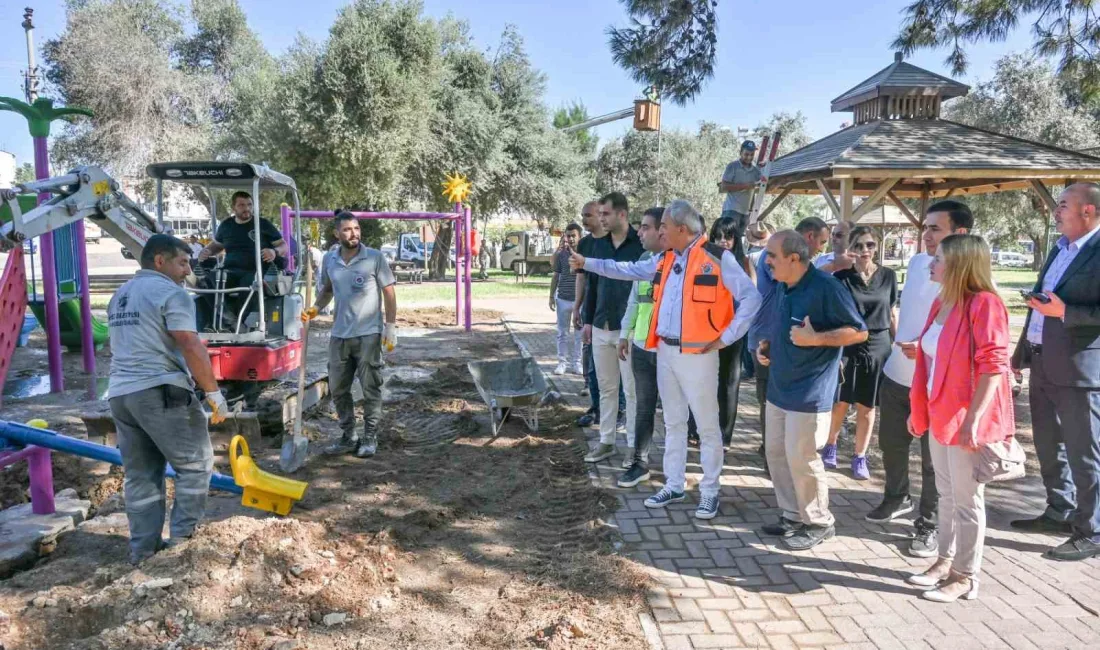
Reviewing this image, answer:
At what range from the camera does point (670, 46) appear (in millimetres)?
9109

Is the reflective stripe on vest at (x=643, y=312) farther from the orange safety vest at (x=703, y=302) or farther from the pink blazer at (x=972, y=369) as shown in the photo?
the pink blazer at (x=972, y=369)

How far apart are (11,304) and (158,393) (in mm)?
5792

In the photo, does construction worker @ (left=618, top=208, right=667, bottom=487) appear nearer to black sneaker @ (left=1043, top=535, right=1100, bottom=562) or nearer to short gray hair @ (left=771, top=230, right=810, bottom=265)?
short gray hair @ (left=771, top=230, right=810, bottom=265)

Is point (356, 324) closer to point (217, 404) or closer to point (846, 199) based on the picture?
point (217, 404)

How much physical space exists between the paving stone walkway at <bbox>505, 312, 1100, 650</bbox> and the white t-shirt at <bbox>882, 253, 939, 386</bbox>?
990 millimetres

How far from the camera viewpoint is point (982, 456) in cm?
340

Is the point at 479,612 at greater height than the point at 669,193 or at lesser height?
lesser

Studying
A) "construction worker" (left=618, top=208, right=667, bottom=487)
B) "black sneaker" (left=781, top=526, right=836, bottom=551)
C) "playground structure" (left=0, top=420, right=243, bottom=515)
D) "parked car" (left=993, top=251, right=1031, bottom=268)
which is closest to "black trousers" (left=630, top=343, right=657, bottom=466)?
"construction worker" (left=618, top=208, right=667, bottom=487)

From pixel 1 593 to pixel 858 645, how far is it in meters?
4.22

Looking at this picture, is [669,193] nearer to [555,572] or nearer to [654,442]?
[654,442]

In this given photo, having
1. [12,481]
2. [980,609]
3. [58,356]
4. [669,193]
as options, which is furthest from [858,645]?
[669,193]

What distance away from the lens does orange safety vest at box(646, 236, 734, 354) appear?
14.5 feet

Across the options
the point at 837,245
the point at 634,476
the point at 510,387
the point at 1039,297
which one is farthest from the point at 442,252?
the point at 1039,297

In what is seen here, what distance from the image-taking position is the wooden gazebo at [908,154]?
1042 centimetres
